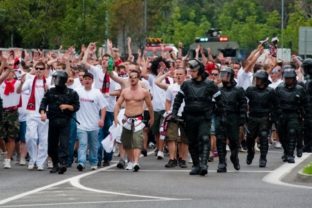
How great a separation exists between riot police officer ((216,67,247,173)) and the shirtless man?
4.29 ft

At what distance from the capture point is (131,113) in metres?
22.7

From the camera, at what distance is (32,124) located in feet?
76.4

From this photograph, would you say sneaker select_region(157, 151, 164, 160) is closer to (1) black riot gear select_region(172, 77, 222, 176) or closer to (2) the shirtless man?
(2) the shirtless man

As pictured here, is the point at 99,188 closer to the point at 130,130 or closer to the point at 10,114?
the point at 130,130

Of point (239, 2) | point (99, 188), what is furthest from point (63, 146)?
point (239, 2)

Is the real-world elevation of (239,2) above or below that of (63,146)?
above

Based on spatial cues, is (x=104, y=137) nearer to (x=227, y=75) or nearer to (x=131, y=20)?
(x=227, y=75)

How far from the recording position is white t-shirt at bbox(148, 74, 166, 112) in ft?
88.7

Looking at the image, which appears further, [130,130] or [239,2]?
[239,2]

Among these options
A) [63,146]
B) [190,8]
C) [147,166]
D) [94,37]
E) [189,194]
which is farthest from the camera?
[190,8]

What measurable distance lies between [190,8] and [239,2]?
41.6 feet

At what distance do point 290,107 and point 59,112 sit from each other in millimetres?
4592

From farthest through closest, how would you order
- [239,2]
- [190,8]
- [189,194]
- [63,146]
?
[190,8]
[239,2]
[63,146]
[189,194]

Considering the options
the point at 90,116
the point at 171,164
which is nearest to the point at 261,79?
the point at 171,164
